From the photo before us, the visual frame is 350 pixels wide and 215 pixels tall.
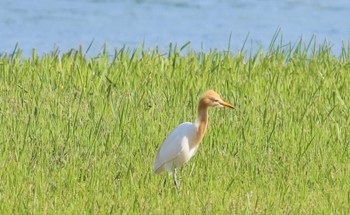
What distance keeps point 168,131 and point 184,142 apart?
112 centimetres

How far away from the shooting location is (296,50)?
12117 millimetres

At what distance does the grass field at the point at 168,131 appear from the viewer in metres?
8.10

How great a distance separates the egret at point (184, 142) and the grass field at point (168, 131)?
15 cm

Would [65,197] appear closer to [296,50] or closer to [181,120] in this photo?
[181,120]

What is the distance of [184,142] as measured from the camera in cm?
830

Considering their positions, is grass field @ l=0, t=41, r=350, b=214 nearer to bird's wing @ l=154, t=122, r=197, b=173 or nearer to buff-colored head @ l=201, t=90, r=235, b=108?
bird's wing @ l=154, t=122, r=197, b=173

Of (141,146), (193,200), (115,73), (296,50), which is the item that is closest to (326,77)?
(296,50)

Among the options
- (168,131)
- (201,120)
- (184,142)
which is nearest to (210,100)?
(201,120)

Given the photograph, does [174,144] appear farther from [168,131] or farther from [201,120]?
[168,131]

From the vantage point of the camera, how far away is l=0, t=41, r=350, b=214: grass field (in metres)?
8.10

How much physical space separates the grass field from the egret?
0.48ft

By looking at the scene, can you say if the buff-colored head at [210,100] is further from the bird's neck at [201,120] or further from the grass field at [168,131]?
the grass field at [168,131]

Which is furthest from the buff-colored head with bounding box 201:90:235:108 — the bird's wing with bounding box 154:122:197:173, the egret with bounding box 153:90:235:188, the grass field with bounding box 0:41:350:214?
the grass field with bounding box 0:41:350:214

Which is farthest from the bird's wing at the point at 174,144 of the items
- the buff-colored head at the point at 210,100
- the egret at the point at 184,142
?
the buff-colored head at the point at 210,100
